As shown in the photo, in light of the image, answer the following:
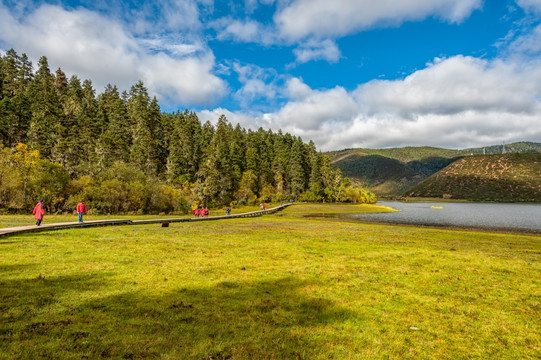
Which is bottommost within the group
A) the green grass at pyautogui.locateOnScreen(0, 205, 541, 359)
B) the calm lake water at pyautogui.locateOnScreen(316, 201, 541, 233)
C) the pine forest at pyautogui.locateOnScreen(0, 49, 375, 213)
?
the calm lake water at pyautogui.locateOnScreen(316, 201, 541, 233)

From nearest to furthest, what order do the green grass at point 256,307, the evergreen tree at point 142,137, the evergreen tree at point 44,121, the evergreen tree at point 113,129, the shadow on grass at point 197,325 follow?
1. the shadow on grass at point 197,325
2. the green grass at point 256,307
3. the evergreen tree at point 44,121
4. the evergreen tree at point 113,129
5. the evergreen tree at point 142,137

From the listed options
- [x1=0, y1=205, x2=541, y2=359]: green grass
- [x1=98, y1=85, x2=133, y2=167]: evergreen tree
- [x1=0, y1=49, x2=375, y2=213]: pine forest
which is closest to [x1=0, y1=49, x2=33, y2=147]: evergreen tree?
[x1=0, y1=49, x2=375, y2=213]: pine forest

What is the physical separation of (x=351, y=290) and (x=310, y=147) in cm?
15088

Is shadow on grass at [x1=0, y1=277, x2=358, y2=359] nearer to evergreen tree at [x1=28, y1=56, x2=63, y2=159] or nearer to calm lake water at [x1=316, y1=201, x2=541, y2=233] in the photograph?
calm lake water at [x1=316, y1=201, x2=541, y2=233]

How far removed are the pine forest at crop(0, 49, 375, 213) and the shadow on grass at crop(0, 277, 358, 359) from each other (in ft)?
159

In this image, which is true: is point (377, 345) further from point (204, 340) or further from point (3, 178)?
point (3, 178)

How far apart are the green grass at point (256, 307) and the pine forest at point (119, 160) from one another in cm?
3915

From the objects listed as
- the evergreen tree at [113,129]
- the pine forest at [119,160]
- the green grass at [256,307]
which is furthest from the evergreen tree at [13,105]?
the green grass at [256,307]

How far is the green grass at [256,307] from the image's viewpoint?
6.27 m

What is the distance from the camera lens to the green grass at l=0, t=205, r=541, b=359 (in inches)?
247

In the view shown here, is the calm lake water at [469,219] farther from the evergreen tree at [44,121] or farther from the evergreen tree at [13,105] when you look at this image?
the evergreen tree at [13,105]

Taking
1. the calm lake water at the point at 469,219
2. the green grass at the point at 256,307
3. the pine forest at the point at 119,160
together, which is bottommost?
the calm lake water at the point at 469,219

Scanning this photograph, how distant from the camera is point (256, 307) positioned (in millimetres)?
8617

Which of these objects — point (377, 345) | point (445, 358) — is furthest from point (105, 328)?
point (445, 358)
